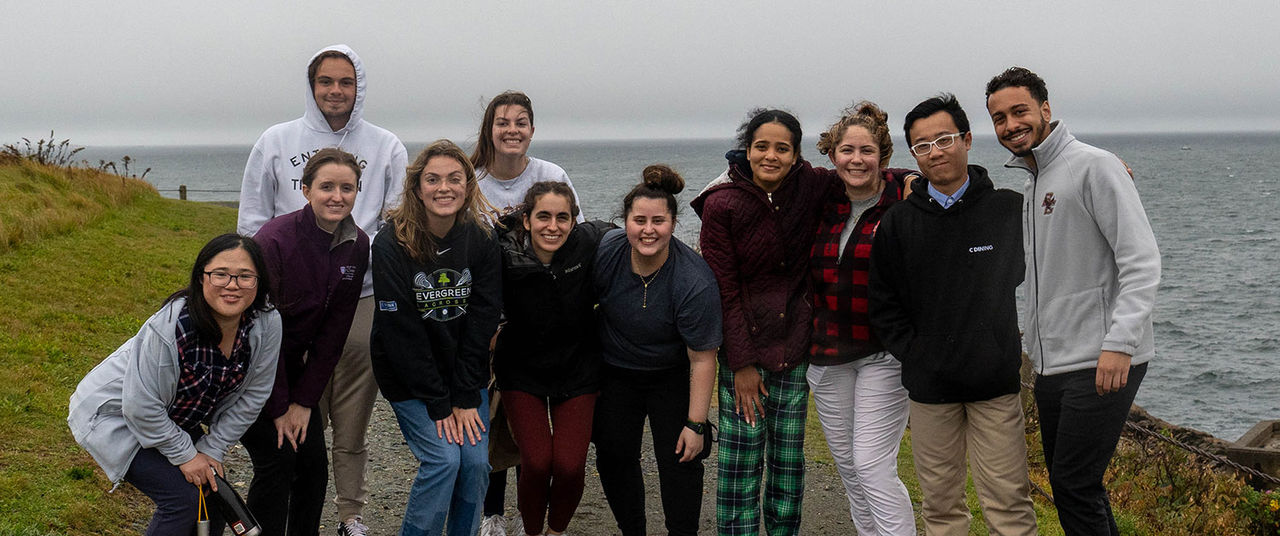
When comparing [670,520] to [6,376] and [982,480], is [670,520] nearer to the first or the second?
[982,480]

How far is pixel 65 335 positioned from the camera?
9219 millimetres

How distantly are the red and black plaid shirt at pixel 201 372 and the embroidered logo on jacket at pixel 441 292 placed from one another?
0.81 m

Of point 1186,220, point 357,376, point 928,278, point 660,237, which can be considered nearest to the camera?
point 928,278

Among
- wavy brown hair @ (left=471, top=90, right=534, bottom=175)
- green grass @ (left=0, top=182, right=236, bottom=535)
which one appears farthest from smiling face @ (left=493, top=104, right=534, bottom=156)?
green grass @ (left=0, top=182, right=236, bottom=535)

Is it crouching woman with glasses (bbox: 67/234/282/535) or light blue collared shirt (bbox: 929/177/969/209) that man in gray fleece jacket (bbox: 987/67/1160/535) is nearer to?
light blue collared shirt (bbox: 929/177/969/209)

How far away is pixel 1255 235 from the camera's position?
47.4 metres

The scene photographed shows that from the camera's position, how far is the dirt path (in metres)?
6.16

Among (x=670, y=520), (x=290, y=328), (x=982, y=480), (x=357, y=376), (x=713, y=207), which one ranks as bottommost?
(x=670, y=520)

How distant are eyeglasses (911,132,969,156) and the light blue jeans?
2.57 metres

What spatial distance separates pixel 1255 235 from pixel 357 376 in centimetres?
5318

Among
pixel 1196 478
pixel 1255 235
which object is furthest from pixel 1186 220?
pixel 1196 478

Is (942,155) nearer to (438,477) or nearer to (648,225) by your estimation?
(648,225)

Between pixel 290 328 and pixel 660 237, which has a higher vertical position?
pixel 660 237

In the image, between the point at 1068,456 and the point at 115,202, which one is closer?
the point at 1068,456
